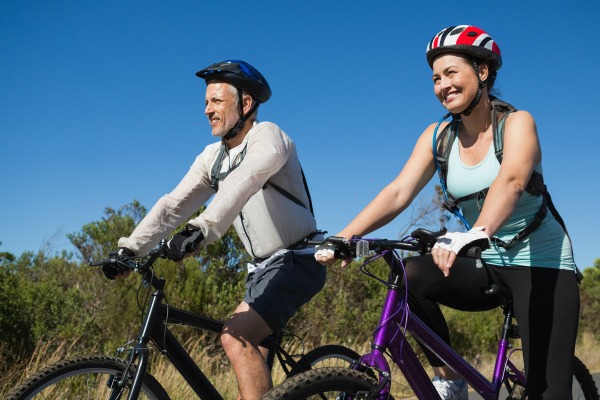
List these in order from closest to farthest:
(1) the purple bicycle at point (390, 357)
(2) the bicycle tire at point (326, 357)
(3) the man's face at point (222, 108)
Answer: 1. (1) the purple bicycle at point (390, 357)
2. (3) the man's face at point (222, 108)
3. (2) the bicycle tire at point (326, 357)

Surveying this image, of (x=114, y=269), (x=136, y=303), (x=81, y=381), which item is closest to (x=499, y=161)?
(x=114, y=269)

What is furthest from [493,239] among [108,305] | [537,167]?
Result: [108,305]

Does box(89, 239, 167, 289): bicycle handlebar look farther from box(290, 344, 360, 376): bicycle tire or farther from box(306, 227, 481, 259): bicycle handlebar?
box(290, 344, 360, 376): bicycle tire

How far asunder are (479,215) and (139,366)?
177 cm

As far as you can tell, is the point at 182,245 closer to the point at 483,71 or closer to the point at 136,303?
the point at 483,71

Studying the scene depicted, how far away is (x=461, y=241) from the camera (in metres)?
2.93

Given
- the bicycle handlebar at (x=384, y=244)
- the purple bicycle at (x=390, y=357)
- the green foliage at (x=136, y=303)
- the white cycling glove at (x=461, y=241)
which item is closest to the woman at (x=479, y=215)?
the purple bicycle at (x=390, y=357)

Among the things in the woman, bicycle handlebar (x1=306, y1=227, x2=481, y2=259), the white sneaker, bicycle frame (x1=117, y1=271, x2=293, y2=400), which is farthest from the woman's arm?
bicycle frame (x1=117, y1=271, x2=293, y2=400)

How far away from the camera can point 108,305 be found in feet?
33.7

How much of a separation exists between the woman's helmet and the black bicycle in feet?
3.74

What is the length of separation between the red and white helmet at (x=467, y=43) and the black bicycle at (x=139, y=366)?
5.52 ft

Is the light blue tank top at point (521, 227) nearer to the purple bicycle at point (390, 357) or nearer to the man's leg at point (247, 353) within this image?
the purple bicycle at point (390, 357)

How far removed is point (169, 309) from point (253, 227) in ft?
2.20

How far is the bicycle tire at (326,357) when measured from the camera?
466cm
